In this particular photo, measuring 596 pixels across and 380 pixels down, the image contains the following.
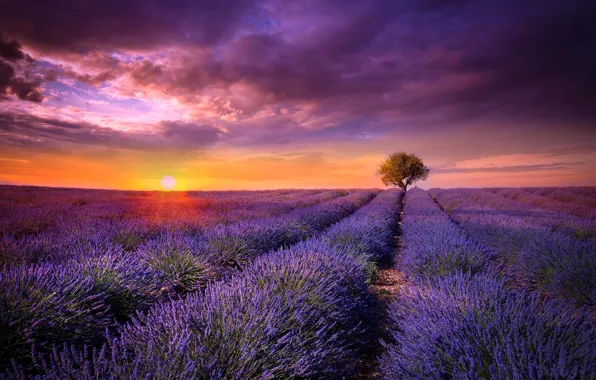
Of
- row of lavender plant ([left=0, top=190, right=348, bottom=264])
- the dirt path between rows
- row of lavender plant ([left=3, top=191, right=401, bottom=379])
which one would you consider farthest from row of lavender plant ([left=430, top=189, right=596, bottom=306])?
row of lavender plant ([left=0, top=190, right=348, bottom=264])

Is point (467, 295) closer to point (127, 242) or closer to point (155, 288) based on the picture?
point (155, 288)

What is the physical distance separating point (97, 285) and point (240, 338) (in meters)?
2.02

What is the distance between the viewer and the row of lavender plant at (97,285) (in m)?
2.25

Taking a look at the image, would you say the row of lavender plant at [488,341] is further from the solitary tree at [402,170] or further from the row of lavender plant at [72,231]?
the solitary tree at [402,170]

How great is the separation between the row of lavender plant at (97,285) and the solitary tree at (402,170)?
1241 inches

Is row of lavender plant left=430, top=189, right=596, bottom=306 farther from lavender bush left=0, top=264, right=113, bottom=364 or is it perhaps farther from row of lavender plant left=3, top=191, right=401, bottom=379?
lavender bush left=0, top=264, right=113, bottom=364

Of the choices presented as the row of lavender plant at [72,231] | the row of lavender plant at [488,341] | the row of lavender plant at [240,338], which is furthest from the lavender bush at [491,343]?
the row of lavender plant at [72,231]

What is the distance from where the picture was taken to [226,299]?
2.31 metres

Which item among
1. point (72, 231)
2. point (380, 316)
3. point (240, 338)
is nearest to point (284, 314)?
point (240, 338)

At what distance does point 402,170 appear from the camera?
112ft

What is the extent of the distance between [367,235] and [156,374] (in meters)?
4.89

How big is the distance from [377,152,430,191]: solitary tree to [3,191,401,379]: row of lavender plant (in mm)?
33169

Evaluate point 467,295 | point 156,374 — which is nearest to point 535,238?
point 467,295

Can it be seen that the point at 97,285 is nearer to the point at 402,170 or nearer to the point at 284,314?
the point at 284,314
